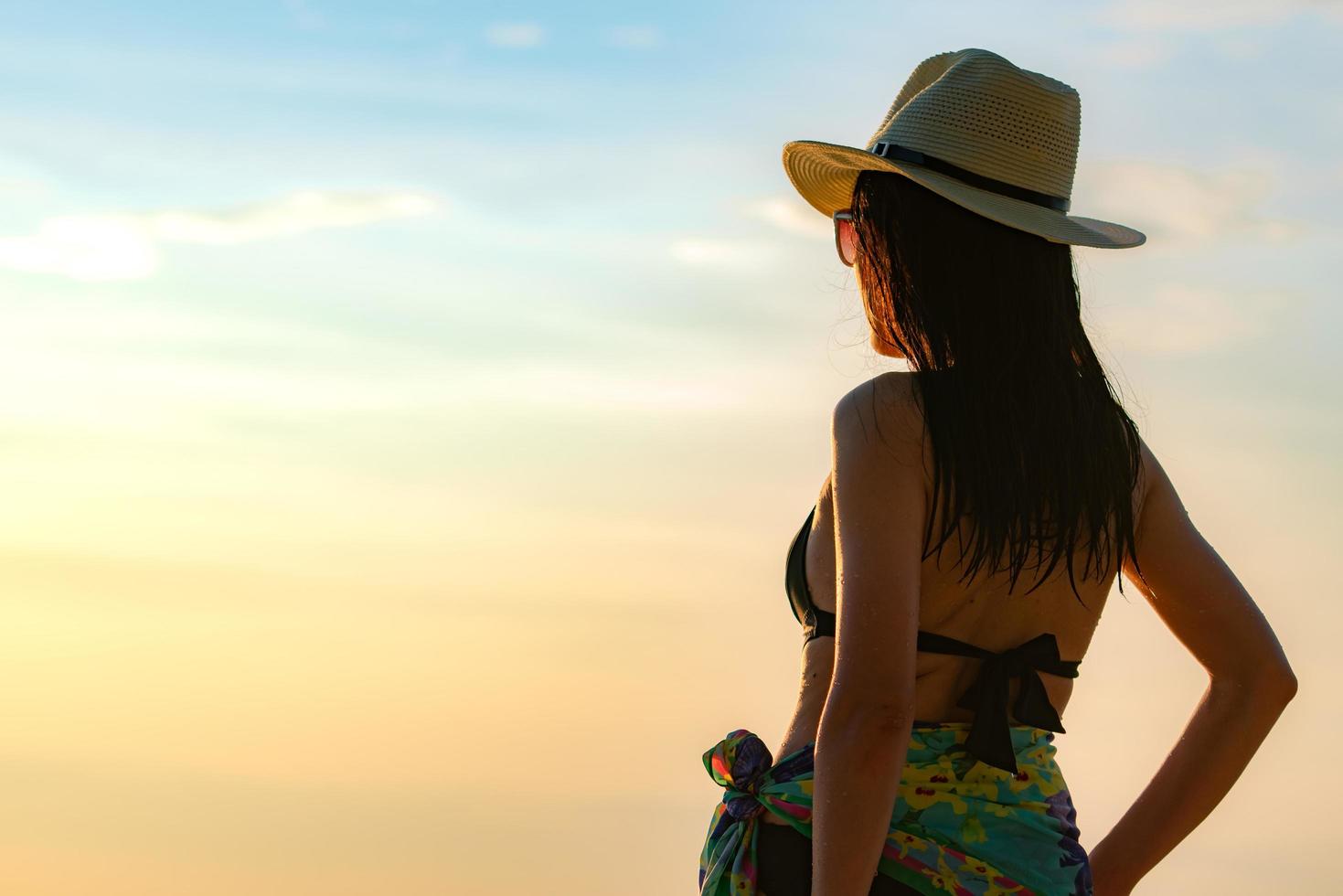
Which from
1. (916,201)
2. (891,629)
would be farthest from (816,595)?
(916,201)

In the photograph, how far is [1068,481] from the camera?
2.94 metres

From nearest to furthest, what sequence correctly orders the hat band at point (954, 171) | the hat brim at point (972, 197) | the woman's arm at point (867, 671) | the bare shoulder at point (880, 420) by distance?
the woman's arm at point (867, 671)
the bare shoulder at point (880, 420)
the hat brim at point (972, 197)
the hat band at point (954, 171)

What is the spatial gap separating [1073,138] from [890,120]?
380mm

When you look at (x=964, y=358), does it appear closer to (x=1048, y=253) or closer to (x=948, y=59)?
(x=1048, y=253)

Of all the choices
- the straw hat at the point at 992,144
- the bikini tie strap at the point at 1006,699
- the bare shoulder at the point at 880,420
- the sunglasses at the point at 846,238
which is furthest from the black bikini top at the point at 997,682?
the straw hat at the point at 992,144

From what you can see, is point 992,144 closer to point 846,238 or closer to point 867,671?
point 846,238

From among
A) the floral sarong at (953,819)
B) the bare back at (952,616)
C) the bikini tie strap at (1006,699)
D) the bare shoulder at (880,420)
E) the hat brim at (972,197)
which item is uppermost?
the hat brim at (972,197)

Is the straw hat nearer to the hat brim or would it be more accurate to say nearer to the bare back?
the hat brim

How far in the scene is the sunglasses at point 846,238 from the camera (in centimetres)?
316

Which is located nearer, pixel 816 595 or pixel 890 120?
pixel 816 595

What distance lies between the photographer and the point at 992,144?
3.16 metres

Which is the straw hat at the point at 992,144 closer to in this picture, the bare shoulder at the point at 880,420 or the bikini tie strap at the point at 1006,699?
the bare shoulder at the point at 880,420

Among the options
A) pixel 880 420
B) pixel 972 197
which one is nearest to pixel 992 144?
pixel 972 197

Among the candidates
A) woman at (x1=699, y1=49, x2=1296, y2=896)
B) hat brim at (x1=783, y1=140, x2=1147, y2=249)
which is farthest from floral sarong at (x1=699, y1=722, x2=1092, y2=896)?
hat brim at (x1=783, y1=140, x2=1147, y2=249)
